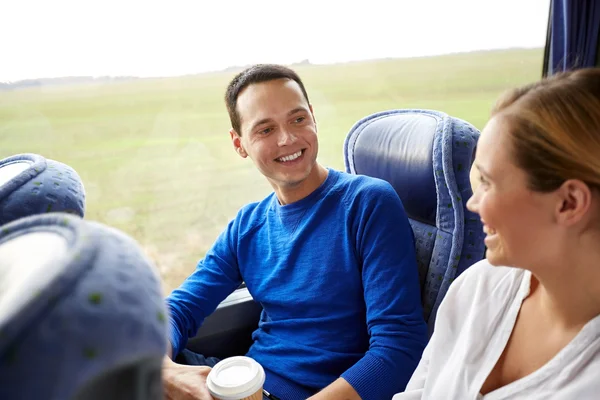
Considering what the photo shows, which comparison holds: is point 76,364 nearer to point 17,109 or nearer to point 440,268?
point 440,268

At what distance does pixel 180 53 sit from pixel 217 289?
0.91 meters

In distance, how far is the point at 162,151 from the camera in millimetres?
1987

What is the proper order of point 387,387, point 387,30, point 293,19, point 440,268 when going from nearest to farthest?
point 387,387 → point 440,268 → point 293,19 → point 387,30

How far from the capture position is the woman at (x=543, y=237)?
0.90m

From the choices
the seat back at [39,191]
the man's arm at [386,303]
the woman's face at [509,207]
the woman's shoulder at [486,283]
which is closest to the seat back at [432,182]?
the man's arm at [386,303]

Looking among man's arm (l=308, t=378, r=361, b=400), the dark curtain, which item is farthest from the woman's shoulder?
the dark curtain

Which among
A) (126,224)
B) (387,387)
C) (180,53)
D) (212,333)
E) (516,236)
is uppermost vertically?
(180,53)

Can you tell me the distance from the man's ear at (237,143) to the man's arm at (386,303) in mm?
591

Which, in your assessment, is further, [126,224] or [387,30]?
[387,30]

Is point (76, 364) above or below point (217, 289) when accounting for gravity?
above

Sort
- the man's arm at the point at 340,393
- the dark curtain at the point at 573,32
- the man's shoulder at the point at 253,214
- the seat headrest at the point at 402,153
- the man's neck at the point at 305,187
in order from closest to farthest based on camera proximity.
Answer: the man's arm at the point at 340,393 < the seat headrest at the point at 402,153 < the man's neck at the point at 305,187 < the man's shoulder at the point at 253,214 < the dark curtain at the point at 573,32

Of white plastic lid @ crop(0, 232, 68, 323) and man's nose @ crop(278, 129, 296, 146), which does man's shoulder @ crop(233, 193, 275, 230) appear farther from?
white plastic lid @ crop(0, 232, 68, 323)

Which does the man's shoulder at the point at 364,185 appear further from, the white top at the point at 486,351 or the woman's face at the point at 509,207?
the woman's face at the point at 509,207

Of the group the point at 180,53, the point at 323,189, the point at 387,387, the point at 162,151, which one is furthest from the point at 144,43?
the point at 387,387
